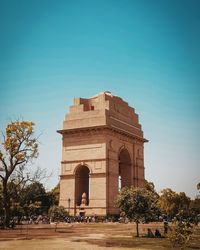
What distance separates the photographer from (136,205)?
25.2 meters

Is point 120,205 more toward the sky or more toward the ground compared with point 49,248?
more toward the sky

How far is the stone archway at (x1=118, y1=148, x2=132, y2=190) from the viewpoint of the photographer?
2200 inches

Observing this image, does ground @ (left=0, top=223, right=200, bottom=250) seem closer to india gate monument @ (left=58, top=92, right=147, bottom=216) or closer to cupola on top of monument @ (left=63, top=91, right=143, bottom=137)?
india gate monument @ (left=58, top=92, right=147, bottom=216)

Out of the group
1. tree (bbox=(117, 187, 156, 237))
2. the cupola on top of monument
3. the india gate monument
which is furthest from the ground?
the cupola on top of monument

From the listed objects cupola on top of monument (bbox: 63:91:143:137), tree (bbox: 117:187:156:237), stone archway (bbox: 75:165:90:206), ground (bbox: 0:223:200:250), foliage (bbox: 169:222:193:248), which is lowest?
ground (bbox: 0:223:200:250)

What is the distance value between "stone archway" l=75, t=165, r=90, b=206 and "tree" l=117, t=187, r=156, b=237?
25248 mm

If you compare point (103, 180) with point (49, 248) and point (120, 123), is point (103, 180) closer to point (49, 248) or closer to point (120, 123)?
point (120, 123)

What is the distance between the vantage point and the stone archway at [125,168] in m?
55.9

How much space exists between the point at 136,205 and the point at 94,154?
81.1 feet

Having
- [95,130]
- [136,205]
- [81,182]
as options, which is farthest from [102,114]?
[136,205]

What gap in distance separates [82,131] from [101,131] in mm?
2962

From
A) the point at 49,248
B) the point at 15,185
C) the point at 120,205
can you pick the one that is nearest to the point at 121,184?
the point at 15,185

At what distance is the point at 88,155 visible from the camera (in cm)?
4997

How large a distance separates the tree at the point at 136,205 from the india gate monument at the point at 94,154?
70.2 ft
